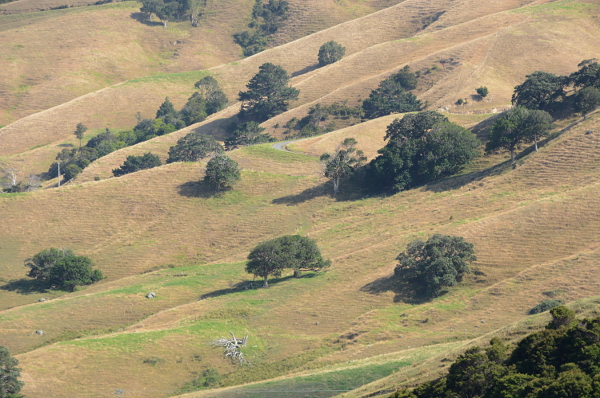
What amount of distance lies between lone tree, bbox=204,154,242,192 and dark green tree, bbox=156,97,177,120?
62.9 meters

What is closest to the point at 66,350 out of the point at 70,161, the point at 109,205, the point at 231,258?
the point at 231,258

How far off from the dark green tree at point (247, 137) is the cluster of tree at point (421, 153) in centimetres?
3692

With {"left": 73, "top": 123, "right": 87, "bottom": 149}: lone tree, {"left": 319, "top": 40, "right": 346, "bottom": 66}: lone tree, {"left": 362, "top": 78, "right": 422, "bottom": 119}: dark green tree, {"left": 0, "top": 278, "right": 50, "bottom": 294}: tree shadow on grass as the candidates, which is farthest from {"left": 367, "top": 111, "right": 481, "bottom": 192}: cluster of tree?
{"left": 73, "top": 123, "right": 87, "bottom": 149}: lone tree

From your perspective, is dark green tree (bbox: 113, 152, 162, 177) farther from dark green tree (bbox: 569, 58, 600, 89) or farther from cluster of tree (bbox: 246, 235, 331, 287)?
dark green tree (bbox: 569, 58, 600, 89)

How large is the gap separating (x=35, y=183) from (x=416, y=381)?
106m

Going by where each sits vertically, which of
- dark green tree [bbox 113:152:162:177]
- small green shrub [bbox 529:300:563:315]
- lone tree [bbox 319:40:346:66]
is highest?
lone tree [bbox 319:40:346:66]

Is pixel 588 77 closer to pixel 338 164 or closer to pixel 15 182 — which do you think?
pixel 338 164

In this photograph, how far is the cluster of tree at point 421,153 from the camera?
103m

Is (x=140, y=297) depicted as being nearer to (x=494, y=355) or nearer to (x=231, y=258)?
(x=231, y=258)

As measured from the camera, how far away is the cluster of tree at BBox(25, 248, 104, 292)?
86875mm

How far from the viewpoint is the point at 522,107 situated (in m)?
108

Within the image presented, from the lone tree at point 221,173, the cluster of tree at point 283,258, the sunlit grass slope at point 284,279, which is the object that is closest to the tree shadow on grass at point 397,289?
the sunlit grass slope at point 284,279

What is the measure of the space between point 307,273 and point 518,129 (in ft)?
124

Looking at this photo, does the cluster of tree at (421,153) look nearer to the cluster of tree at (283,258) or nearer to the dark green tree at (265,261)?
the cluster of tree at (283,258)
